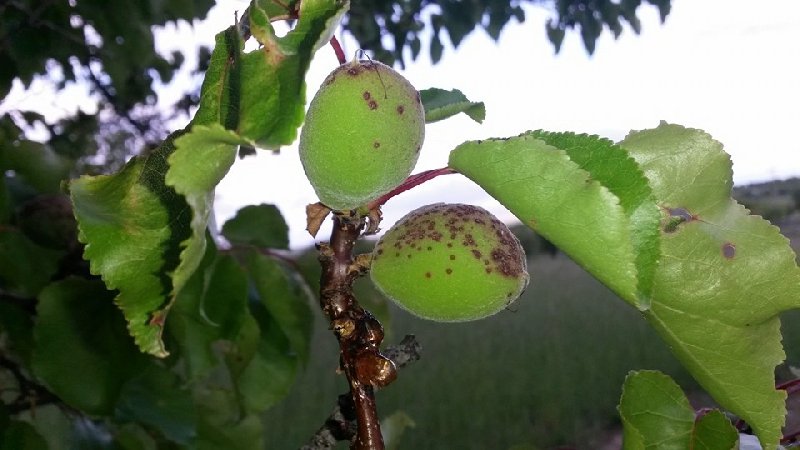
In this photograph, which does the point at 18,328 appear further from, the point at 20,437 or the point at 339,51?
the point at 339,51

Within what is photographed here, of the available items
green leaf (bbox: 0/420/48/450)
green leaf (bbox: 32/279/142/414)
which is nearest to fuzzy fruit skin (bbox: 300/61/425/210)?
green leaf (bbox: 32/279/142/414)

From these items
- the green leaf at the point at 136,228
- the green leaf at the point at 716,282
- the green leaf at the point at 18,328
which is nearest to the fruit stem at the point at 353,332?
the green leaf at the point at 136,228

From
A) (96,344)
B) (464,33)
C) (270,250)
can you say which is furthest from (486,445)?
(96,344)

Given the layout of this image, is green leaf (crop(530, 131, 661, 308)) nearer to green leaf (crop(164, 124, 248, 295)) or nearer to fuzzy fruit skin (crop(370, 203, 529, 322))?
fuzzy fruit skin (crop(370, 203, 529, 322))

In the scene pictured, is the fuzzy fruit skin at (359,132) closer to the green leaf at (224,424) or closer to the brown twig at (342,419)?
the brown twig at (342,419)

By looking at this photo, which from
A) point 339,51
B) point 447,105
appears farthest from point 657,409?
point 339,51

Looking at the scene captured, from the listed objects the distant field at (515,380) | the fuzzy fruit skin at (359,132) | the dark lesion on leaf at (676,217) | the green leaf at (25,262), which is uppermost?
the green leaf at (25,262)

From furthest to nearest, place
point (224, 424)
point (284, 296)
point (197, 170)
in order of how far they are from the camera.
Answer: point (224, 424) → point (284, 296) → point (197, 170)
